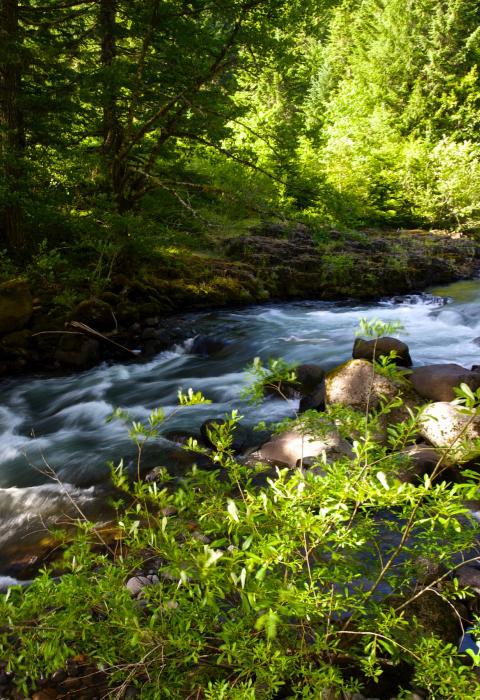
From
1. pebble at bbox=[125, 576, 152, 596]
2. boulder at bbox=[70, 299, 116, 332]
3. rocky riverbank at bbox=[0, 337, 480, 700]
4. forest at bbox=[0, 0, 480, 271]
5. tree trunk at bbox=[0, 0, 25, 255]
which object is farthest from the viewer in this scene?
boulder at bbox=[70, 299, 116, 332]

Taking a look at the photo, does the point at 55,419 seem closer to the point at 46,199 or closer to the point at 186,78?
the point at 46,199

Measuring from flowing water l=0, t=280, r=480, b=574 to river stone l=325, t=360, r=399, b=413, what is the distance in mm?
864

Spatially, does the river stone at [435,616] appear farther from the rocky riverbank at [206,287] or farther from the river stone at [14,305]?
the river stone at [14,305]

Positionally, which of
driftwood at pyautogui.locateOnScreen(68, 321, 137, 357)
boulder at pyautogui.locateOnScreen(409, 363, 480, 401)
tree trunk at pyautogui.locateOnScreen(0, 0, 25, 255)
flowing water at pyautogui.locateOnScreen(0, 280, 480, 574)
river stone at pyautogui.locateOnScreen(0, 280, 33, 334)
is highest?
tree trunk at pyautogui.locateOnScreen(0, 0, 25, 255)

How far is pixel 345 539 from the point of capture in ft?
6.15

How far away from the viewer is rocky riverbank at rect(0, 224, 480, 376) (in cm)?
823

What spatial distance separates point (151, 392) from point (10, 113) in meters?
5.46

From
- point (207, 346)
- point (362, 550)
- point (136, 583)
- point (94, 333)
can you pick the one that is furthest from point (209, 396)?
point (362, 550)

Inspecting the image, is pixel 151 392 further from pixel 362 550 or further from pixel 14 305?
pixel 362 550

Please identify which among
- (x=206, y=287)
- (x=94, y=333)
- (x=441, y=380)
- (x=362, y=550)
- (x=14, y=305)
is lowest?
(x=441, y=380)

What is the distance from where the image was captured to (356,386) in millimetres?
5539

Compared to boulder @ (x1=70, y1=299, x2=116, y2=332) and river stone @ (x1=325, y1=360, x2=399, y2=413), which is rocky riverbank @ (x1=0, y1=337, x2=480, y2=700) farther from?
boulder @ (x1=70, y1=299, x2=116, y2=332)

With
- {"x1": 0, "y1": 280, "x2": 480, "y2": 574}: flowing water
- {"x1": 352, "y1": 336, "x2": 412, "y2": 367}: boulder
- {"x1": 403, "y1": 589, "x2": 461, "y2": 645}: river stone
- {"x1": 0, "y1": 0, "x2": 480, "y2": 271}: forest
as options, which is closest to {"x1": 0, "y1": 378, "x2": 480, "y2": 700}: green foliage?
{"x1": 403, "y1": 589, "x2": 461, "y2": 645}: river stone

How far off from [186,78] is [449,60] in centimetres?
2874
